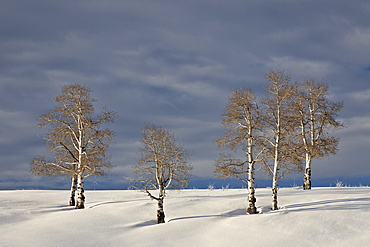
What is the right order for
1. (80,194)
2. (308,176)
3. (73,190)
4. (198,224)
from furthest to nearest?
(308,176), (73,190), (80,194), (198,224)

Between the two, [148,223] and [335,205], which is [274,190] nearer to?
[335,205]

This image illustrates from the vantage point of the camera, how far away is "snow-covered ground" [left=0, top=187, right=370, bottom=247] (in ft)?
62.8

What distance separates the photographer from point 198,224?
73.4 feet

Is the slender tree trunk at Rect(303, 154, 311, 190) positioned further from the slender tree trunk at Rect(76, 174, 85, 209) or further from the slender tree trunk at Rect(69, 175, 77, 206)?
the slender tree trunk at Rect(69, 175, 77, 206)

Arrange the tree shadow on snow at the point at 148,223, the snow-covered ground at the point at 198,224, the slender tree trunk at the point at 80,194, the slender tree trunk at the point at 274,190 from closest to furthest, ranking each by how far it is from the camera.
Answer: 1. the snow-covered ground at the point at 198,224
2. the tree shadow on snow at the point at 148,223
3. the slender tree trunk at the point at 274,190
4. the slender tree trunk at the point at 80,194

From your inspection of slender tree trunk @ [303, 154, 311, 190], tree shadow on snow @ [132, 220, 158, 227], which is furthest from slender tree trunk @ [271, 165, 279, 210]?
A: slender tree trunk @ [303, 154, 311, 190]

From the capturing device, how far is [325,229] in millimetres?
19625

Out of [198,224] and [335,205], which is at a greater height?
[335,205]

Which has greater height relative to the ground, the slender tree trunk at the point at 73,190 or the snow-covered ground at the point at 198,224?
the slender tree trunk at the point at 73,190

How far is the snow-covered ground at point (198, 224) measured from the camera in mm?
19156

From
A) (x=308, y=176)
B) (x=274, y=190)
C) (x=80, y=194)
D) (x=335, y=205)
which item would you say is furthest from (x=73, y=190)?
(x=308, y=176)

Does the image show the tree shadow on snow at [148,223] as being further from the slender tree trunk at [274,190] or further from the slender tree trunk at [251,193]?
the slender tree trunk at [274,190]

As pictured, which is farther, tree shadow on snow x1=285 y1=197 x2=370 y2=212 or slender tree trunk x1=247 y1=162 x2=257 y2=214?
slender tree trunk x1=247 y1=162 x2=257 y2=214

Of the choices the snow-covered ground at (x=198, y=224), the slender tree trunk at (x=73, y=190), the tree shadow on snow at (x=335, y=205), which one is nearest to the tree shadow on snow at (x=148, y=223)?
the snow-covered ground at (x=198, y=224)
